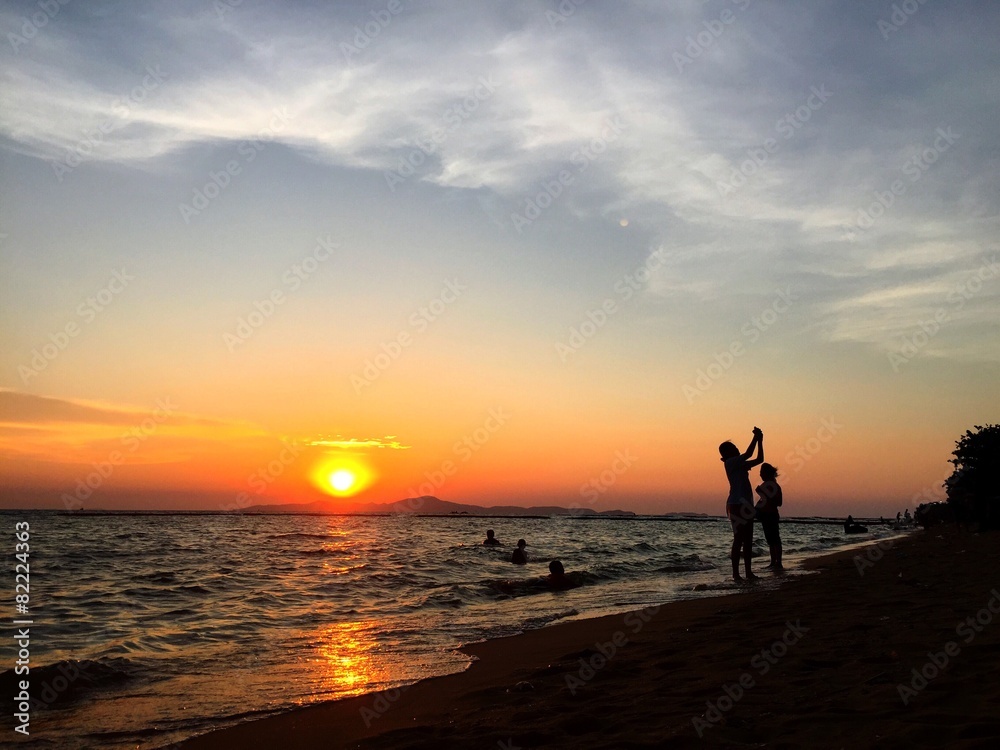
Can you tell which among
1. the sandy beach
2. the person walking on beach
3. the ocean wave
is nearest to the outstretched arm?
the person walking on beach

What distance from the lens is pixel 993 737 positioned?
11.4 ft

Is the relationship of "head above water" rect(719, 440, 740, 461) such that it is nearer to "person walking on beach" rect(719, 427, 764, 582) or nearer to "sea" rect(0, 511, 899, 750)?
"person walking on beach" rect(719, 427, 764, 582)

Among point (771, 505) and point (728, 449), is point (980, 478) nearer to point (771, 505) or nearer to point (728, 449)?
point (771, 505)

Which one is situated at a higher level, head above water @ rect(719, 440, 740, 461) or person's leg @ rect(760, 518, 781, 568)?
head above water @ rect(719, 440, 740, 461)

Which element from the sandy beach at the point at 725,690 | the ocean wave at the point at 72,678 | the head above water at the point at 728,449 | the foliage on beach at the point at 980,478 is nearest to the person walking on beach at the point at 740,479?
the head above water at the point at 728,449

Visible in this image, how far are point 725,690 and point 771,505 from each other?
506 inches

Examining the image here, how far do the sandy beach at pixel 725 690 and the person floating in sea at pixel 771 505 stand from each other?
7.93m

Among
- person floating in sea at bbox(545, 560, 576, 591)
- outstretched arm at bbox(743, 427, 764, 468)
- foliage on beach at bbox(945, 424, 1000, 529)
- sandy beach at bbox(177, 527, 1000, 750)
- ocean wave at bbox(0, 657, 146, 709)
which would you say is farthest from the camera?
foliage on beach at bbox(945, 424, 1000, 529)

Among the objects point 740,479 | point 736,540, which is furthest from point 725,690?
point 736,540

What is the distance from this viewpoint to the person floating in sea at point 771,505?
54.6 feet

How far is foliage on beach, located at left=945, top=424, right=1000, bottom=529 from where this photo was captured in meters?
22.7

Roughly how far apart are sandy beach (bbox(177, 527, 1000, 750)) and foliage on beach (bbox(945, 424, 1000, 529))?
17435 mm

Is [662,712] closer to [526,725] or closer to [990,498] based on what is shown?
[526,725]

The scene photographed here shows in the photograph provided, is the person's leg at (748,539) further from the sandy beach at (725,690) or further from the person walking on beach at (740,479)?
the sandy beach at (725,690)
